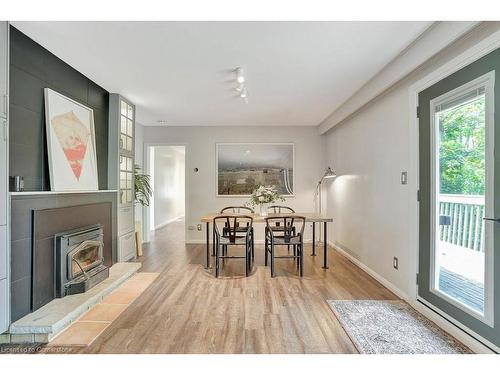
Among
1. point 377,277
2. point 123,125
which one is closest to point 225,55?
point 123,125

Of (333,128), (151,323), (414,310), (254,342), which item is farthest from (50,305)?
(333,128)

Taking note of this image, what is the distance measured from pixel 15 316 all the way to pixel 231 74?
3082 mm

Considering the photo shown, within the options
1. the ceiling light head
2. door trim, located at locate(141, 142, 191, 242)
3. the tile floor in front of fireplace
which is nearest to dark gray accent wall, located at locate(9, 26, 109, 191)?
the tile floor in front of fireplace

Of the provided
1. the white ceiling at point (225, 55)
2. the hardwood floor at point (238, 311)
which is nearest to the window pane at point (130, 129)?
the white ceiling at point (225, 55)

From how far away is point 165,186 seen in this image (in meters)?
8.55

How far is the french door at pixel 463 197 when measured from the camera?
1788mm

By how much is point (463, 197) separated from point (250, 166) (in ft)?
13.3

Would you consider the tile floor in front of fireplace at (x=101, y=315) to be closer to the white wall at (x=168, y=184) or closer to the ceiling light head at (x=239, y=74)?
the ceiling light head at (x=239, y=74)

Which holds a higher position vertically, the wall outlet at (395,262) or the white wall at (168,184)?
the white wall at (168,184)

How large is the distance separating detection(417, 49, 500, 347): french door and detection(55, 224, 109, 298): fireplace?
3.48 m

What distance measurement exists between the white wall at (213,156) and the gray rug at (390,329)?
10.4 ft

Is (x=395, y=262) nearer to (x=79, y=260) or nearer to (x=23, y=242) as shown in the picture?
(x=79, y=260)

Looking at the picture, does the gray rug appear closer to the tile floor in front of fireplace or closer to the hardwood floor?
the hardwood floor
